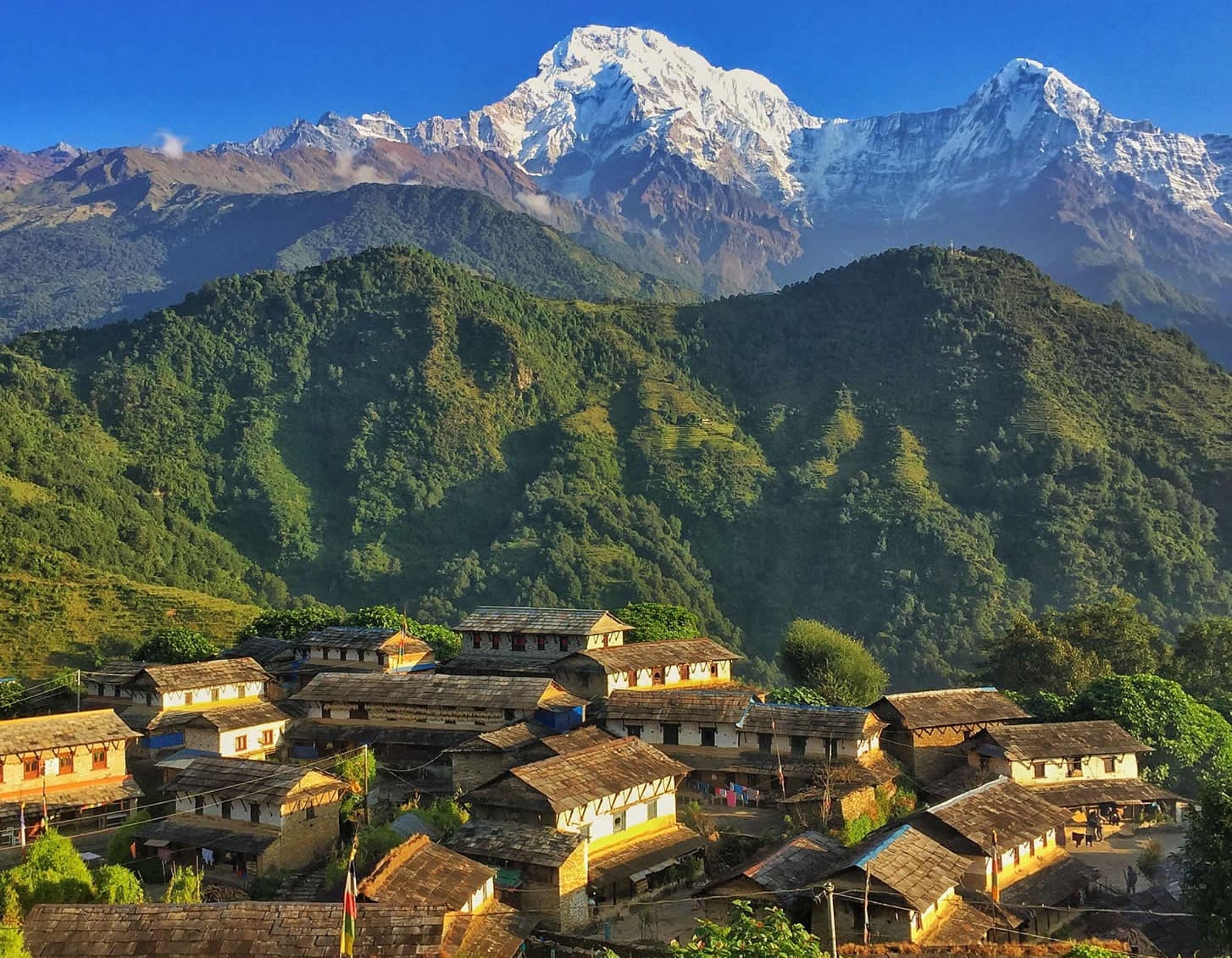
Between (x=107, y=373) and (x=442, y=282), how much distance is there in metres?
52.7

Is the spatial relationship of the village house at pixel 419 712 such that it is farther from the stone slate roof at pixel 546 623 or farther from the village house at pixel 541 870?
the village house at pixel 541 870

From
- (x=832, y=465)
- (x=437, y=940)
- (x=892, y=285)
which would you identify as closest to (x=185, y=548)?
(x=832, y=465)

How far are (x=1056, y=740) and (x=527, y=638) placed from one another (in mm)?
26744

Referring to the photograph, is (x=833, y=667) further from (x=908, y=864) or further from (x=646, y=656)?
(x=908, y=864)

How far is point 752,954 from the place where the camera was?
1888 centimetres

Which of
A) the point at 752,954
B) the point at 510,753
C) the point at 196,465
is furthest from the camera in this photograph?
the point at 196,465

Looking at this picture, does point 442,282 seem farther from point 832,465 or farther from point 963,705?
point 963,705

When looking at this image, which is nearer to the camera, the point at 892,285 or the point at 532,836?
the point at 532,836

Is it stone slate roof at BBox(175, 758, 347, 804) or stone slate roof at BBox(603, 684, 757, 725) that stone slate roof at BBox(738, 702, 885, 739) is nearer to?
stone slate roof at BBox(603, 684, 757, 725)

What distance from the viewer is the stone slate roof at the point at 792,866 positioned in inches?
1093

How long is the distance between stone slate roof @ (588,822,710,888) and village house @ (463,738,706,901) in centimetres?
3

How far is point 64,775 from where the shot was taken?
4053cm

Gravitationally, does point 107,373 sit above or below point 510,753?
above

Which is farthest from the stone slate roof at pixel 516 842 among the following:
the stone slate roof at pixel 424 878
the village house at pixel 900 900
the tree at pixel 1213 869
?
the tree at pixel 1213 869
